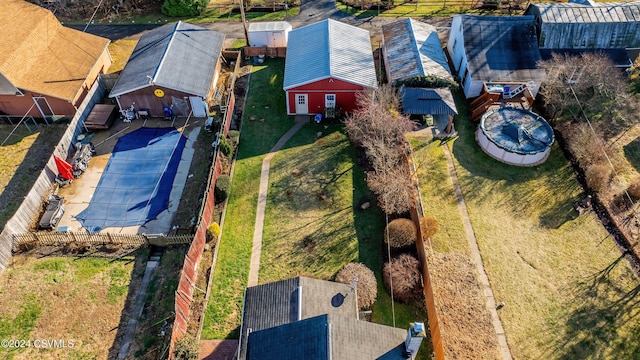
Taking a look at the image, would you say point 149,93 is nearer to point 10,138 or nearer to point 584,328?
point 10,138

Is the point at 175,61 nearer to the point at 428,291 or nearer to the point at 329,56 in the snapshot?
the point at 329,56

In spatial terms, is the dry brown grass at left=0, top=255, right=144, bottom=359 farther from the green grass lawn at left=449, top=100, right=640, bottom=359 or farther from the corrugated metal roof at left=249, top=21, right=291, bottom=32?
the corrugated metal roof at left=249, top=21, right=291, bottom=32

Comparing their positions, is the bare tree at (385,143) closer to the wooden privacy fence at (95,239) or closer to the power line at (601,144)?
the wooden privacy fence at (95,239)

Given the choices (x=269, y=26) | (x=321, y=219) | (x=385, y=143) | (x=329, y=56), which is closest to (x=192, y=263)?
(x=321, y=219)

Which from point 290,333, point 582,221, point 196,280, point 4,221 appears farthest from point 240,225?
point 582,221

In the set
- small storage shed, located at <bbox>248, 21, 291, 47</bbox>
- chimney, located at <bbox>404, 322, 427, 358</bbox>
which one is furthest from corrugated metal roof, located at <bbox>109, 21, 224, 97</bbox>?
chimney, located at <bbox>404, 322, 427, 358</bbox>
